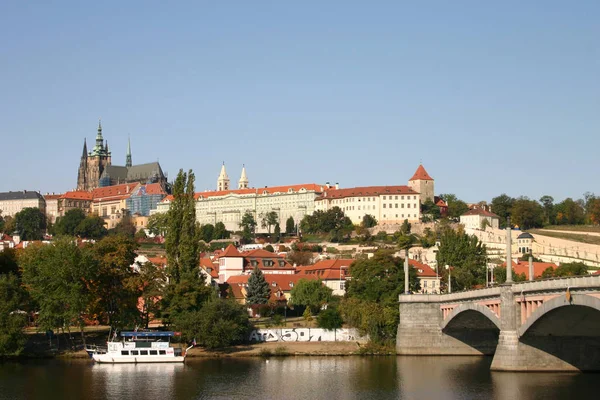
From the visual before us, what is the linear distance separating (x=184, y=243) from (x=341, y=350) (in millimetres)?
13785

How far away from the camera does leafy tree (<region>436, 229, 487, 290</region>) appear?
90500mm

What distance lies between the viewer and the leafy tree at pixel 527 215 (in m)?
158

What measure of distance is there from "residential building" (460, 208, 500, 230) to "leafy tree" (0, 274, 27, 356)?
356ft

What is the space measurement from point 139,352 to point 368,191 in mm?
126913

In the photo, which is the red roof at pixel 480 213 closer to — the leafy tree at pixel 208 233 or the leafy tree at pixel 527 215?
the leafy tree at pixel 527 215

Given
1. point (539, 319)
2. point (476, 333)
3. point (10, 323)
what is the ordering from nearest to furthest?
1. point (539, 319)
2. point (10, 323)
3. point (476, 333)

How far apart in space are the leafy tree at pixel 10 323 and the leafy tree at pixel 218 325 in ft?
36.6

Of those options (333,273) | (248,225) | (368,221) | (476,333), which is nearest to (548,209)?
(368,221)

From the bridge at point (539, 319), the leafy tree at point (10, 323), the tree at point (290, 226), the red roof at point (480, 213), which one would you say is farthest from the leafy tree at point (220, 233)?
the bridge at point (539, 319)

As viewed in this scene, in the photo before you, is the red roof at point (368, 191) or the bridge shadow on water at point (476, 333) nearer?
the bridge shadow on water at point (476, 333)

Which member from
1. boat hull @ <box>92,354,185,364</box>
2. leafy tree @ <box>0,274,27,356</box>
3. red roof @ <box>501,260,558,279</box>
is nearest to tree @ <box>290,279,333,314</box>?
boat hull @ <box>92,354,185,364</box>

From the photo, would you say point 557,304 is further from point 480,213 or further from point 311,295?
point 480,213

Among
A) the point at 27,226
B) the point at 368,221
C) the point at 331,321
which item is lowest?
the point at 331,321

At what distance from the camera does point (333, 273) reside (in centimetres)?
9700
